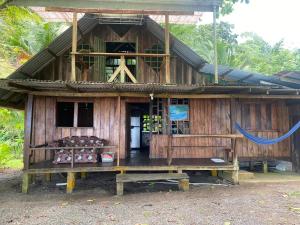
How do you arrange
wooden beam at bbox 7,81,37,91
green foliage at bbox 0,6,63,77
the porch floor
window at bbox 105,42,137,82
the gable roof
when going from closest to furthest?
wooden beam at bbox 7,81,37,91 → the porch floor → the gable roof → window at bbox 105,42,137,82 → green foliage at bbox 0,6,63,77

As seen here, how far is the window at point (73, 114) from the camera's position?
28.6 ft

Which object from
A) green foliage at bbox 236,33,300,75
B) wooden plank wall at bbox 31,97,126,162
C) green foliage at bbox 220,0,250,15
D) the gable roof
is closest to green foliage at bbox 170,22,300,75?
green foliage at bbox 236,33,300,75

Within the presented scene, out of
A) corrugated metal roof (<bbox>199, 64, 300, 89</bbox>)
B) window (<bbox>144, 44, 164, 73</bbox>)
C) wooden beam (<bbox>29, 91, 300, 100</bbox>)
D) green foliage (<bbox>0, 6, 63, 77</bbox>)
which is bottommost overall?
wooden beam (<bbox>29, 91, 300, 100</bbox>)

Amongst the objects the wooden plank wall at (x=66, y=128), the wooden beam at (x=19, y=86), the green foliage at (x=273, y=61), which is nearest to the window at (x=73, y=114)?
the wooden plank wall at (x=66, y=128)

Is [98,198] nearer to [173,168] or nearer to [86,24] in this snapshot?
[173,168]

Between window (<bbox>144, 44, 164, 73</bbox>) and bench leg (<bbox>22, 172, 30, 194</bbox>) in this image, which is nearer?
bench leg (<bbox>22, 172, 30, 194</bbox>)

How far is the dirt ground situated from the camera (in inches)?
195

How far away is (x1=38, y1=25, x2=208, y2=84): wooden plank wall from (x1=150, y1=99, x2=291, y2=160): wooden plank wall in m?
0.97

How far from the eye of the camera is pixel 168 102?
8.71 m

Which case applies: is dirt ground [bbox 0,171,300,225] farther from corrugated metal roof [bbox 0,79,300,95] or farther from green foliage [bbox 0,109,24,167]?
green foliage [bbox 0,109,24,167]

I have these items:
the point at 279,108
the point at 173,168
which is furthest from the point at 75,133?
the point at 279,108

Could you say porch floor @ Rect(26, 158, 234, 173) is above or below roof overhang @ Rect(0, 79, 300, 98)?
below

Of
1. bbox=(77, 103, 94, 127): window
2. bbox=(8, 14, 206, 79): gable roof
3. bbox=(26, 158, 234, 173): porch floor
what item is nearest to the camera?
bbox=(26, 158, 234, 173): porch floor

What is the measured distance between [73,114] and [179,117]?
12.4ft
